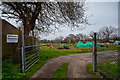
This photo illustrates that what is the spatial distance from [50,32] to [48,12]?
2479 millimetres

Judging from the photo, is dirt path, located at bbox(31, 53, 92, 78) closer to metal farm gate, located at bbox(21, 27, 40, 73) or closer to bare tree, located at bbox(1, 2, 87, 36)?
metal farm gate, located at bbox(21, 27, 40, 73)

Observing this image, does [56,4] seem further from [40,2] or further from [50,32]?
[50,32]

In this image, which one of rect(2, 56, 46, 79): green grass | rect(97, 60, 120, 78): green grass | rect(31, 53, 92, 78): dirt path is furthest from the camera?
rect(31, 53, 92, 78): dirt path

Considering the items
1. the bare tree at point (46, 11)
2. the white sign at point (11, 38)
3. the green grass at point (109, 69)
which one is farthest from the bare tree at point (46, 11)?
the green grass at point (109, 69)

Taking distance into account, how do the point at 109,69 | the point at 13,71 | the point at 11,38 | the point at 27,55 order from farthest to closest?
the point at 27,55 < the point at 11,38 < the point at 13,71 < the point at 109,69

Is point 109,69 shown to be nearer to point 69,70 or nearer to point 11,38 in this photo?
point 69,70

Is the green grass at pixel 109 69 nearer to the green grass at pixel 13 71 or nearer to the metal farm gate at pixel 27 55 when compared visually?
the green grass at pixel 13 71

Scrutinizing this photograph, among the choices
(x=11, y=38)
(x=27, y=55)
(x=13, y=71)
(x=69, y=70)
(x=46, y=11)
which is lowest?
(x=69, y=70)

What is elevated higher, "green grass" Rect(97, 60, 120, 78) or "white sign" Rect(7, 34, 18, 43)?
"white sign" Rect(7, 34, 18, 43)

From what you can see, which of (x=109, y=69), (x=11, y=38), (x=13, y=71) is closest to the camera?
(x=109, y=69)

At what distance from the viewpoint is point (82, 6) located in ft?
25.0

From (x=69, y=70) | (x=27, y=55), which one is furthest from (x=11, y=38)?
(x=69, y=70)

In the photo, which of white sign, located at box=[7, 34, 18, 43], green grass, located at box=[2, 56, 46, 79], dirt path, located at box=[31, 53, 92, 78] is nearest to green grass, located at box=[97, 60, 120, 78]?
dirt path, located at box=[31, 53, 92, 78]

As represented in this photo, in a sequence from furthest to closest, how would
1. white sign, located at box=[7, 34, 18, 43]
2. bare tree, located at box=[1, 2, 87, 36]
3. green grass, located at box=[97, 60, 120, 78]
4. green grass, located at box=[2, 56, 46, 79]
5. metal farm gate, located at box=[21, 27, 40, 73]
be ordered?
bare tree, located at box=[1, 2, 87, 36] < white sign, located at box=[7, 34, 18, 43] < metal farm gate, located at box=[21, 27, 40, 73] < green grass, located at box=[2, 56, 46, 79] < green grass, located at box=[97, 60, 120, 78]
